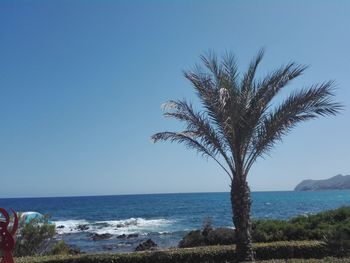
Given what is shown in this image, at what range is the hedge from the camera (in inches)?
512

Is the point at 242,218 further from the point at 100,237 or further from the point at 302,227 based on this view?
the point at 100,237

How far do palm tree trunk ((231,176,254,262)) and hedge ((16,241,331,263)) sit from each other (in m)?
0.90

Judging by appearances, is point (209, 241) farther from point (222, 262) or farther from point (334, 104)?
point (334, 104)

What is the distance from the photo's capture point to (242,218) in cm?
1231

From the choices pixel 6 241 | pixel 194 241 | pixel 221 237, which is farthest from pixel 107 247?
pixel 6 241

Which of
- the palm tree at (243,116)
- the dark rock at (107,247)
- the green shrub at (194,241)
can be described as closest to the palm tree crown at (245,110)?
the palm tree at (243,116)

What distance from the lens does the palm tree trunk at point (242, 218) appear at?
40.2 feet

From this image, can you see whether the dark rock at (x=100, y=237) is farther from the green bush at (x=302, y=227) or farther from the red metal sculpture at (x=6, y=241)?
the red metal sculpture at (x=6, y=241)

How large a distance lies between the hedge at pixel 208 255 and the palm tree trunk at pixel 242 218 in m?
0.90

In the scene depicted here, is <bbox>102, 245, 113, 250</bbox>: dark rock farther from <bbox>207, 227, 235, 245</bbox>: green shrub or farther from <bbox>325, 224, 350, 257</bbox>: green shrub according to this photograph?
<bbox>325, 224, 350, 257</bbox>: green shrub

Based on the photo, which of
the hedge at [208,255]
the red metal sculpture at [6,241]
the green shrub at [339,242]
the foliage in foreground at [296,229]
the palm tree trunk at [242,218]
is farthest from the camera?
the foliage in foreground at [296,229]

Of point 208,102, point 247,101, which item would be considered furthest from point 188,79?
point 247,101

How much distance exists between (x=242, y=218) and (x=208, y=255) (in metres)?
1.80

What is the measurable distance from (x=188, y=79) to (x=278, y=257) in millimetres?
6308
